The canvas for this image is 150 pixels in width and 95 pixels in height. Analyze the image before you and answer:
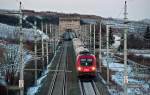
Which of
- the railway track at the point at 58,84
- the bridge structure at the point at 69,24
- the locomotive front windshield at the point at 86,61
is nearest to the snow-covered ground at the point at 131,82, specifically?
the locomotive front windshield at the point at 86,61

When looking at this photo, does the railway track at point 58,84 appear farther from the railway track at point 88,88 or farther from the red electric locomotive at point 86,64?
the red electric locomotive at point 86,64

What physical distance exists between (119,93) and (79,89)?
3.71 metres

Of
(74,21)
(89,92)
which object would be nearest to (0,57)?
(89,92)

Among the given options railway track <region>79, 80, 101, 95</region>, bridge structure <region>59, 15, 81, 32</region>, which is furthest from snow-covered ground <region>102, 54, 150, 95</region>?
bridge structure <region>59, 15, 81, 32</region>

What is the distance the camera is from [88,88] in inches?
1570

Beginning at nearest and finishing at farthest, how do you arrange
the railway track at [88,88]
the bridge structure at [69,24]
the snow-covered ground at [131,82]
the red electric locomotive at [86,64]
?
the railway track at [88,88], the snow-covered ground at [131,82], the red electric locomotive at [86,64], the bridge structure at [69,24]

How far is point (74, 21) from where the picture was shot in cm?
15462

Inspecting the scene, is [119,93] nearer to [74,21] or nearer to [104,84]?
[104,84]

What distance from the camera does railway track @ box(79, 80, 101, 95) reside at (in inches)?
1483

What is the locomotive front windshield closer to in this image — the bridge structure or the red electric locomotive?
the red electric locomotive

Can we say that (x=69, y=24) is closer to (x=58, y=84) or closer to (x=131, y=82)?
(x=58, y=84)

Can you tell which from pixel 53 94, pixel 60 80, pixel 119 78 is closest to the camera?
pixel 53 94

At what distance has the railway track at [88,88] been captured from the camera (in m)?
37.7

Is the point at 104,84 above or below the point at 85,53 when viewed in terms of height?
below
